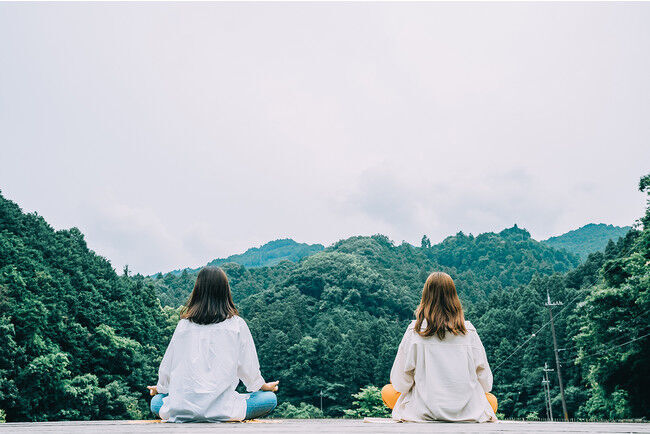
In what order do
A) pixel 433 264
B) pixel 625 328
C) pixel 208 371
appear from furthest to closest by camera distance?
pixel 433 264 < pixel 625 328 < pixel 208 371

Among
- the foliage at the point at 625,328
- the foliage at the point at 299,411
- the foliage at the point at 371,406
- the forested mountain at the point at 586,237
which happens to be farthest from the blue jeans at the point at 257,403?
the forested mountain at the point at 586,237

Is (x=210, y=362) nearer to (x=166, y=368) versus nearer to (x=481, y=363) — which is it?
(x=166, y=368)

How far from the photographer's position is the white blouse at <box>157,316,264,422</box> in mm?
4094

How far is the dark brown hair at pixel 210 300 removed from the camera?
4215 millimetres

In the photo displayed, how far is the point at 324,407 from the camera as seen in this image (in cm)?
5634

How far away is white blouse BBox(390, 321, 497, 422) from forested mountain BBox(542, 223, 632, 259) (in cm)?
13492

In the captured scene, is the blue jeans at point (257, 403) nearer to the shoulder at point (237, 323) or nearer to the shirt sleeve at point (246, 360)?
the shirt sleeve at point (246, 360)

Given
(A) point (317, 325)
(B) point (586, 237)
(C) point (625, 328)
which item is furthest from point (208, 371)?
(B) point (586, 237)

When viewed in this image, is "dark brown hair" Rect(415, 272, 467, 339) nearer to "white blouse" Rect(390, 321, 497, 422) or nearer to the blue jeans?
"white blouse" Rect(390, 321, 497, 422)

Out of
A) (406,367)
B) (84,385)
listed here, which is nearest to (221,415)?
(406,367)

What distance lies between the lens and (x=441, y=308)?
4348 millimetres

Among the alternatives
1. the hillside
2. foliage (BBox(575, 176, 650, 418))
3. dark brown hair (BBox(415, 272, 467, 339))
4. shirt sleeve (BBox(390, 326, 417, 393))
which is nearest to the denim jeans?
shirt sleeve (BBox(390, 326, 417, 393))

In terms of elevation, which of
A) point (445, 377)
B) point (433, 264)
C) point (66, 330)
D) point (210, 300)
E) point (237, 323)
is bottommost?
point (445, 377)

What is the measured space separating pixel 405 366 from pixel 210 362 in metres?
1.48
